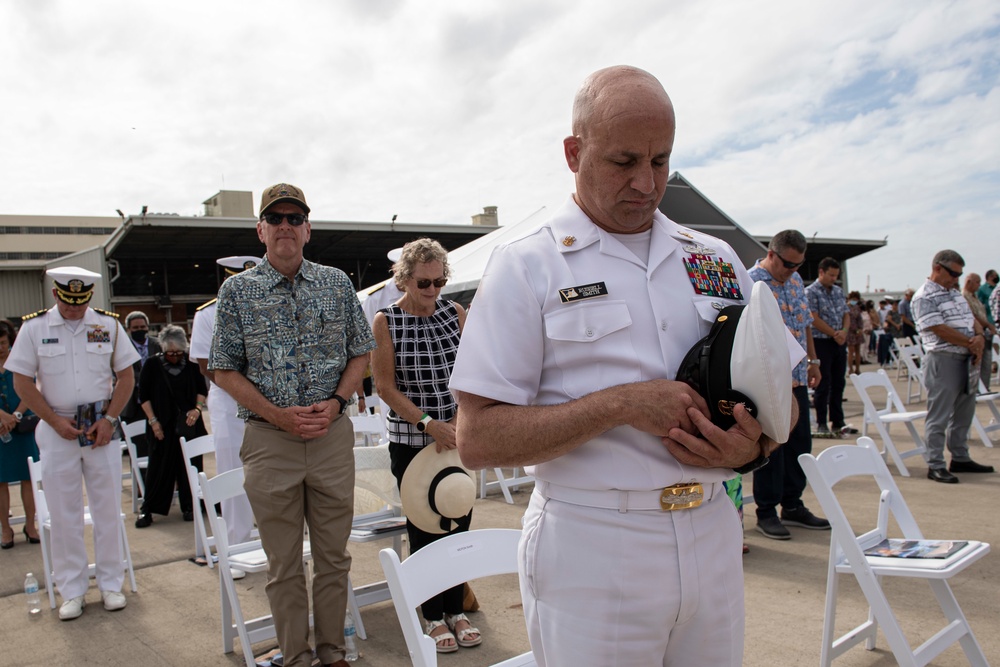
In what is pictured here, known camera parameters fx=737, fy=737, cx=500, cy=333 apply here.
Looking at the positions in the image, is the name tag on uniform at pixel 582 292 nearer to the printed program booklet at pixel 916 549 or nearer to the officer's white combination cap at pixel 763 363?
the officer's white combination cap at pixel 763 363

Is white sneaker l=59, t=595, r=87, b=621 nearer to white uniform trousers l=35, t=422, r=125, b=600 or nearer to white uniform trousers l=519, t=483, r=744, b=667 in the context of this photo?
white uniform trousers l=35, t=422, r=125, b=600

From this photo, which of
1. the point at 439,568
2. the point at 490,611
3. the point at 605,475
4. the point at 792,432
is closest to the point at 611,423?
the point at 605,475

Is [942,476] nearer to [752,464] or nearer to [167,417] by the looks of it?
[752,464]

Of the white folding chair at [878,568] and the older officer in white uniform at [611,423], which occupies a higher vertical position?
the older officer in white uniform at [611,423]

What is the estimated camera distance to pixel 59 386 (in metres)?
4.51

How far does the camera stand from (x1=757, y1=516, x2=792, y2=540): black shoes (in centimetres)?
489

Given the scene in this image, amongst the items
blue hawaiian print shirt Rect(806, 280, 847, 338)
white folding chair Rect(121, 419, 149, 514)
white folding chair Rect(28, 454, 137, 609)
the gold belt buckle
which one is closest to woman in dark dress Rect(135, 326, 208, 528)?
white folding chair Rect(121, 419, 149, 514)

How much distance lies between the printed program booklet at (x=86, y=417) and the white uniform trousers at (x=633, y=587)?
3.95 meters

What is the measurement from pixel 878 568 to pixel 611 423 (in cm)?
209

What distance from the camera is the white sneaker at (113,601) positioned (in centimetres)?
440

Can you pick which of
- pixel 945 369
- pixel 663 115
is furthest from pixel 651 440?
pixel 945 369

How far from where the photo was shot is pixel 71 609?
4.30 metres

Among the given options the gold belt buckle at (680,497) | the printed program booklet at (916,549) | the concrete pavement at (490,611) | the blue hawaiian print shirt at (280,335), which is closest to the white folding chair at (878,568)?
the printed program booklet at (916,549)

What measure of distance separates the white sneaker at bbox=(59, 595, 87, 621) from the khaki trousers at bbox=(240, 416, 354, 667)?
6.06 ft
